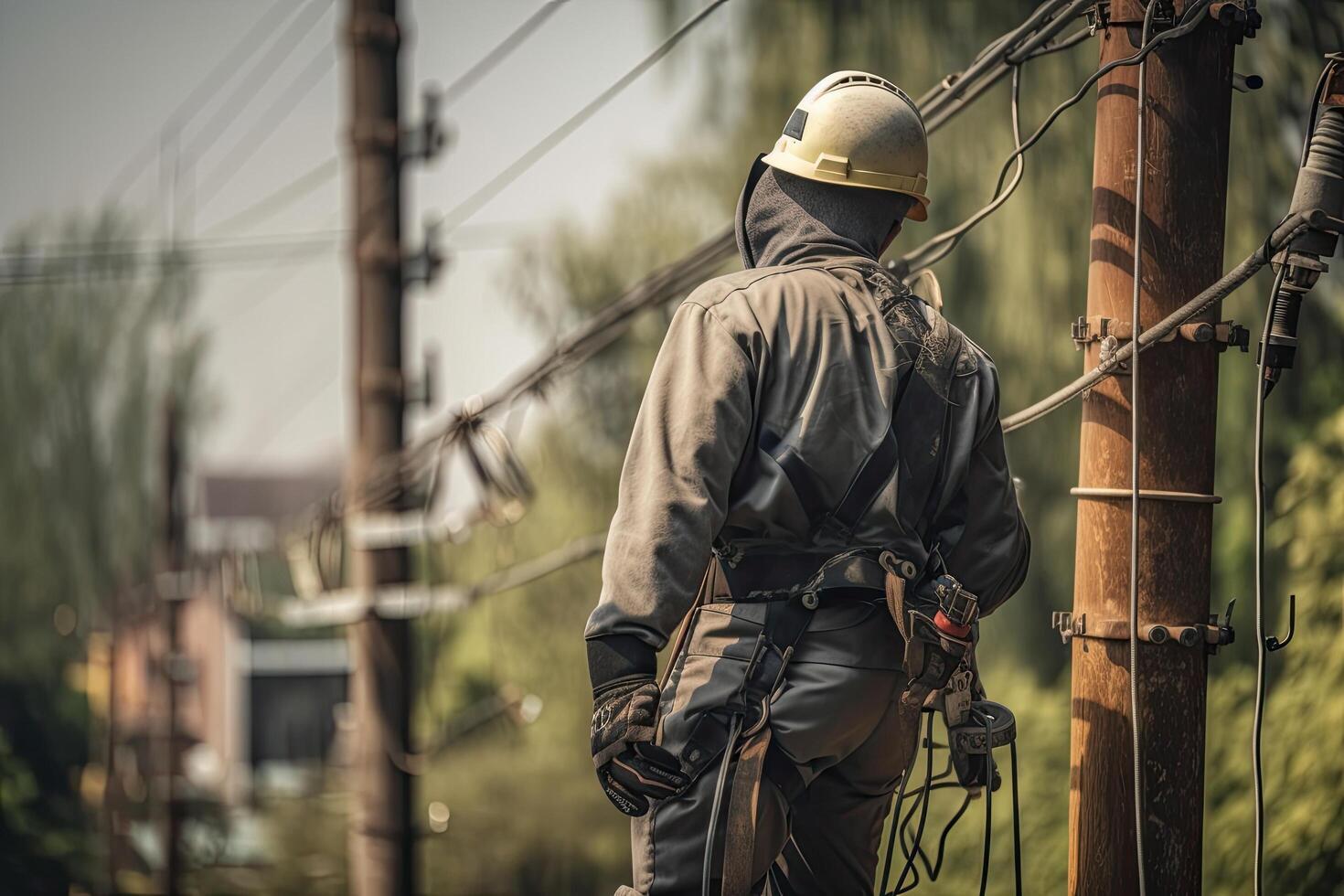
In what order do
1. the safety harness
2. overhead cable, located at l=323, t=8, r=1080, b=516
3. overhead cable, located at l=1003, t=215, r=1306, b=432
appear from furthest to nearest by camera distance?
overhead cable, located at l=323, t=8, r=1080, b=516, overhead cable, located at l=1003, t=215, r=1306, b=432, the safety harness

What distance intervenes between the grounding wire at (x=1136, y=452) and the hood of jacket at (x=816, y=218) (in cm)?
52

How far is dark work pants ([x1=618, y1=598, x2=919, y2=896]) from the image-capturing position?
2568mm

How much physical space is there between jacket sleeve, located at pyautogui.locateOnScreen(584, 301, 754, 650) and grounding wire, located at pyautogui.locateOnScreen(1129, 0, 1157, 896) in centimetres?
88

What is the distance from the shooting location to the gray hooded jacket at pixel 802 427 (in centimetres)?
252

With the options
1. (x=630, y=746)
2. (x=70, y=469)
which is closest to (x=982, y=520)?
(x=630, y=746)

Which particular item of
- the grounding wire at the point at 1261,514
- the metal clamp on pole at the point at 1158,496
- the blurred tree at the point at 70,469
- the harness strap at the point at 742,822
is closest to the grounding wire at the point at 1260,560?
the grounding wire at the point at 1261,514

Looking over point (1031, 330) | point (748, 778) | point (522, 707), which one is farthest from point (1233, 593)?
point (748, 778)

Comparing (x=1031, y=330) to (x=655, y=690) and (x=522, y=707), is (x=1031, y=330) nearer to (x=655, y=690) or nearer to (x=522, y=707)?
(x=522, y=707)

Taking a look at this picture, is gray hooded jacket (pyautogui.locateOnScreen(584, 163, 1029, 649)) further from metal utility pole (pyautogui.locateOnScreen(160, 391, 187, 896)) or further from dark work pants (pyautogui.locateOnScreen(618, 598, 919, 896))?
metal utility pole (pyautogui.locateOnScreen(160, 391, 187, 896))

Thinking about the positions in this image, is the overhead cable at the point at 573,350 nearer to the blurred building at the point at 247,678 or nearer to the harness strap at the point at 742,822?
the harness strap at the point at 742,822

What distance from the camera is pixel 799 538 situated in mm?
2654

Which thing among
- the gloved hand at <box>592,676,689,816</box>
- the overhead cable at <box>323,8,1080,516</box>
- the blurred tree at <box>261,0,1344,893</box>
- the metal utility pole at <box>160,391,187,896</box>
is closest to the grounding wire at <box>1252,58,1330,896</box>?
the gloved hand at <box>592,676,689,816</box>

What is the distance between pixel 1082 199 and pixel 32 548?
15567mm

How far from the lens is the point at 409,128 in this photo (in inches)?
291
